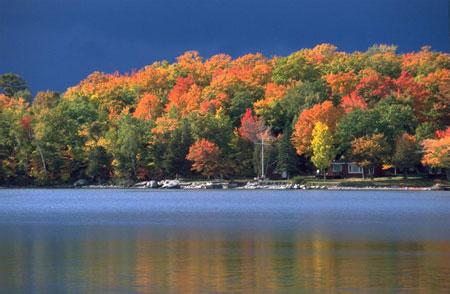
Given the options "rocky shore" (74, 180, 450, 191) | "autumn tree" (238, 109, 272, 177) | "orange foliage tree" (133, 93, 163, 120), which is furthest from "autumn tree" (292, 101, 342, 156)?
"orange foliage tree" (133, 93, 163, 120)

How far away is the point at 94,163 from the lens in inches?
3949

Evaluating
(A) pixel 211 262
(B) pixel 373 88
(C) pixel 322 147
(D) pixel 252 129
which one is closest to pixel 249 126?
(D) pixel 252 129

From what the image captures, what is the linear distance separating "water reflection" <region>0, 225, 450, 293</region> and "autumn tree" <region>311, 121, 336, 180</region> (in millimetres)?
55357

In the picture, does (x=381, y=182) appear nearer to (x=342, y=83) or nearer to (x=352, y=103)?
(x=352, y=103)

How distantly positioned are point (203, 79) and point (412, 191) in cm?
4661

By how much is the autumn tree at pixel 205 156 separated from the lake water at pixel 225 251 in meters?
41.2

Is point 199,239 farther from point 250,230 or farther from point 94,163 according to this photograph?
point 94,163

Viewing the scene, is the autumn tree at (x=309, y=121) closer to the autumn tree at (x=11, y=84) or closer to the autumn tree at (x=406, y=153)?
the autumn tree at (x=406, y=153)

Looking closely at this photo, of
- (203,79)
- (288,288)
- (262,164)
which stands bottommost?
(288,288)

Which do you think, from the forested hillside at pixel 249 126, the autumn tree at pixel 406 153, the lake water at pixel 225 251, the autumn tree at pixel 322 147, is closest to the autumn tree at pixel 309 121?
the forested hillside at pixel 249 126

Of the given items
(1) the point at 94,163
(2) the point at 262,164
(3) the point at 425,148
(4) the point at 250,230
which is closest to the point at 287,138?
(2) the point at 262,164

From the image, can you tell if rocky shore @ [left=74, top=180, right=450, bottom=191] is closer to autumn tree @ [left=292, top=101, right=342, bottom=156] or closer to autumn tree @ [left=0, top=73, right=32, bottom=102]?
autumn tree @ [left=292, top=101, right=342, bottom=156]

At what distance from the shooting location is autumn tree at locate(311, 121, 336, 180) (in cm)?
9381

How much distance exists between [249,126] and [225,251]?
6982 cm
